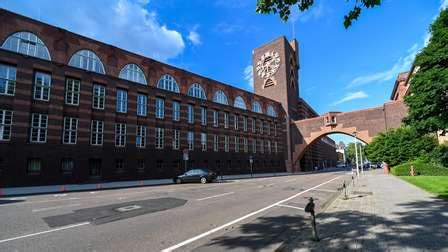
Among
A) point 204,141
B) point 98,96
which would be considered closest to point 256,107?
point 204,141

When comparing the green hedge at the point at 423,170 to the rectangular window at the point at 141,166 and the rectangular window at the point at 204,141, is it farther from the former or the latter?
the rectangular window at the point at 141,166

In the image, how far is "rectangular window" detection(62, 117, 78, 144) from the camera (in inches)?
1048

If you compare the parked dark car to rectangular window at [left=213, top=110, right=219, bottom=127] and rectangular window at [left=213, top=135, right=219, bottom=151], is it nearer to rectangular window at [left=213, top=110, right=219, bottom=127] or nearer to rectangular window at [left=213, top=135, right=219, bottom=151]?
rectangular window at [left=213, top=135, right=219, bottom=151]

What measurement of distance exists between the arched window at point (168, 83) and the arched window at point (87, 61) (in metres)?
8.13

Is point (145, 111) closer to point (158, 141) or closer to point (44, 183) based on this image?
point (158, 141)

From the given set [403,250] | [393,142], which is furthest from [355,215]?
[393,142]

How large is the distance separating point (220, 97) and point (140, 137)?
1884cm

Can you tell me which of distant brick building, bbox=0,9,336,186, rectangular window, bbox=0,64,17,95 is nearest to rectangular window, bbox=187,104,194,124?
distant brick building, bbox=0,9,336,186

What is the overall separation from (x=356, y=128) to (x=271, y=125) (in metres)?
17.1

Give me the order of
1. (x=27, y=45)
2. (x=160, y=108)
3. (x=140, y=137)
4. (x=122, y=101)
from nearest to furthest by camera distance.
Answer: (x=27, y=45) < (x=122, y=101) < (x=140, y=137) < (x=160, y=108)

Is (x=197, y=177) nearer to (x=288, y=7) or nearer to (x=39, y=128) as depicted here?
(x=39, y=128)

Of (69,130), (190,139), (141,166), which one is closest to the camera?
(69,130)

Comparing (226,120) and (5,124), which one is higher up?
(226,120)

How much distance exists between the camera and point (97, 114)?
29375mm
